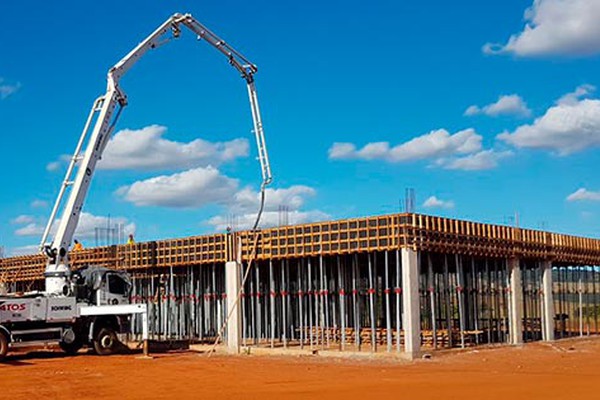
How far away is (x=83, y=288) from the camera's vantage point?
27.7 meters

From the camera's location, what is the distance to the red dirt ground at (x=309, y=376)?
620 inches

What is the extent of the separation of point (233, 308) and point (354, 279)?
4.82 m

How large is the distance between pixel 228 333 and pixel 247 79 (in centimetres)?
977

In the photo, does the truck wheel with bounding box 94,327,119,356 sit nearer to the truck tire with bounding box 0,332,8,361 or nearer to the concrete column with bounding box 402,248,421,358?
the truck tire with bounding box 0,332,8,361

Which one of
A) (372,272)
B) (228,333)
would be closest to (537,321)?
(372,272)

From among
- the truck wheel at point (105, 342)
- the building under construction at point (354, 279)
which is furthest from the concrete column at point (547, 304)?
the truck wheel at point (105, 342)

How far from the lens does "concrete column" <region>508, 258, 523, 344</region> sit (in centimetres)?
3006

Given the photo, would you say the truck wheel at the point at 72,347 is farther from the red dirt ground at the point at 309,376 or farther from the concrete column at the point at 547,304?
the concrete column at the point at 547,304

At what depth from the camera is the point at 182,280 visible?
36.2m

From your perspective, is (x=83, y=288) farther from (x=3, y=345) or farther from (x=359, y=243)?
(x=359, y=243)

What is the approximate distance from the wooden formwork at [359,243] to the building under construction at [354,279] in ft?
0.14

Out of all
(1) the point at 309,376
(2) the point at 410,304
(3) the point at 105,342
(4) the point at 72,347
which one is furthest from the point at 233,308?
(1) the point at 309,376

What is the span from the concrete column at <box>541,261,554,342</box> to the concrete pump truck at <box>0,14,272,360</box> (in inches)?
529

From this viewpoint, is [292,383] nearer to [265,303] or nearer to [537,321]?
[265,303]
